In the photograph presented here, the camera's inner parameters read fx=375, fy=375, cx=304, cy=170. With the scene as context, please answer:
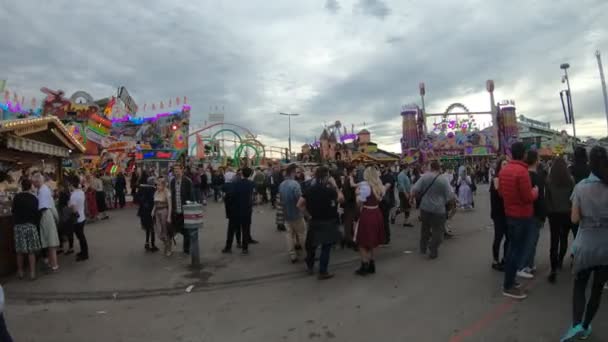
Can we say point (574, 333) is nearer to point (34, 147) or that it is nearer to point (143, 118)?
point (34, 147)

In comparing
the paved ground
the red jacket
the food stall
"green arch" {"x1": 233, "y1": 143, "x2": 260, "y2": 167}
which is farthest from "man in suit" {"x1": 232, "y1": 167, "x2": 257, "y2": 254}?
"green arch" {"x1": 233, "y1": 143, "x2": 260, "y2": 167}

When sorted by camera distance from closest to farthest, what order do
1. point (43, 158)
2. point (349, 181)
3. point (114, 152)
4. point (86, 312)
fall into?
1. point (86, 312)
2. point (349, 181)
3. point (43, 158)
4. point (114, 152)

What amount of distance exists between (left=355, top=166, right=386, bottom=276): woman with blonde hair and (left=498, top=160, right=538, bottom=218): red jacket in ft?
6.15

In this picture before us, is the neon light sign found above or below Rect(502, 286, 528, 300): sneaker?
above

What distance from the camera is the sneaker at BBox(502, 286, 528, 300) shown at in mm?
4590

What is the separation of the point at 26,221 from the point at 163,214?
2228 mm

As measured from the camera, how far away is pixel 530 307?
431cm

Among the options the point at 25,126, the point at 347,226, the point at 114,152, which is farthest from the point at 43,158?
the point at 114,152

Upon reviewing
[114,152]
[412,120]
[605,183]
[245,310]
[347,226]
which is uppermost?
[412,120]

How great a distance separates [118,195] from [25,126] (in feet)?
28.3

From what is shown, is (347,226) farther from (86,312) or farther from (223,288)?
(86,312)

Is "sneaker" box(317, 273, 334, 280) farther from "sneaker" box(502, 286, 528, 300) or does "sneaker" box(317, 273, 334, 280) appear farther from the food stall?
the food stall

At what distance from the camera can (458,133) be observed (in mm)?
42500

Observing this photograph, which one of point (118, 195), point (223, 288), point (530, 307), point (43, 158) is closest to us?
point (530, 307)
